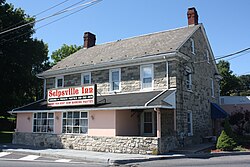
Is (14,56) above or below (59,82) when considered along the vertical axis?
above

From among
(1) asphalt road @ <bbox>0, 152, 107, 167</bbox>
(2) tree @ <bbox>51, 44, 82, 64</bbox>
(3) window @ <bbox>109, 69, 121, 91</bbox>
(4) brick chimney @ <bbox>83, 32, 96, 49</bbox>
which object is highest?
(2) tree @ <bbox>51, 44, 82, 64</bbox>

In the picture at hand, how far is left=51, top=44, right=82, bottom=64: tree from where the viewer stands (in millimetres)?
43344

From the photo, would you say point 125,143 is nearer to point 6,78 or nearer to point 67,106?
point 67,106

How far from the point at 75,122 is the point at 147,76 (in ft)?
18.9

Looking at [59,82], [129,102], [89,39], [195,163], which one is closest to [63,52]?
[89,39]

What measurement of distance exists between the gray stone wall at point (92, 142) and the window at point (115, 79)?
4.36 meters

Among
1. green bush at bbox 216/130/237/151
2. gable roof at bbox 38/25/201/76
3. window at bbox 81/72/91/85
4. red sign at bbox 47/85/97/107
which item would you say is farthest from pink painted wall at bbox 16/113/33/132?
green bush at bbox 216/130/237/151

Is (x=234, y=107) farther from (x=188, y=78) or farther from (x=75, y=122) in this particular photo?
(x=75, y=122)

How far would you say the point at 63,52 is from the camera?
43594mm

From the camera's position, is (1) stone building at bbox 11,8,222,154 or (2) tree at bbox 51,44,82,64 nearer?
(1) stone building at bbox 11,8,222,154

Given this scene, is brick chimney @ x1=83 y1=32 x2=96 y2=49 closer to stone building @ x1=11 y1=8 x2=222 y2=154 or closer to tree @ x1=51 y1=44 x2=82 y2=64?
stone building @ x1=11 y1=8 x2=222 y2=154

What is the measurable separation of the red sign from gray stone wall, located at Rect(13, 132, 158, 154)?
2174 mm

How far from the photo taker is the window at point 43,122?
63.4ft

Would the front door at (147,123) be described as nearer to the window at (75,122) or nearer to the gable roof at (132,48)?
the window at (75,122)
